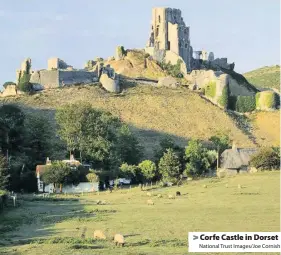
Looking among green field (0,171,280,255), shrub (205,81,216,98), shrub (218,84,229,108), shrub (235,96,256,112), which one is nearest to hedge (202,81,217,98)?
shrub (205,81,216,98)

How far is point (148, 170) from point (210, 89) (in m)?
48.1

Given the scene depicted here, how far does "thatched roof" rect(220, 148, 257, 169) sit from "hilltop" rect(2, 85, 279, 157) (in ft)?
51.8

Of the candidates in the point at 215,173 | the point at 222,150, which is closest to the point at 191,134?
the point at 222,150

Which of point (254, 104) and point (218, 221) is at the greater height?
point (254, 104)

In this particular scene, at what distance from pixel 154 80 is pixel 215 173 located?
45562mm

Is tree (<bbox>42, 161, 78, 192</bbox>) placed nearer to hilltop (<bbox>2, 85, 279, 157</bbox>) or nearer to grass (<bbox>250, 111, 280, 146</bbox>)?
hilltop (<bbox>2, 85, 279, 157</bbox>)

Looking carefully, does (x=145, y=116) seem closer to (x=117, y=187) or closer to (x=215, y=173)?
(x=215, y=173)

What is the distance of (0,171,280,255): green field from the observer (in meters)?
24.3

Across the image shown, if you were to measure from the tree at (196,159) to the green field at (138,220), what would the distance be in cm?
1602

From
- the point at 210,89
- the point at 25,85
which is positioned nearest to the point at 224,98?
the point at 210,89

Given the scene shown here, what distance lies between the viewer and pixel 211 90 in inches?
4353

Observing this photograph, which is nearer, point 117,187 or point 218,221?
point 218,221

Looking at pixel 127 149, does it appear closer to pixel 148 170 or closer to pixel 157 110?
pixel 148 170

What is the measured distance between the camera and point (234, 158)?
72812 millimetres
